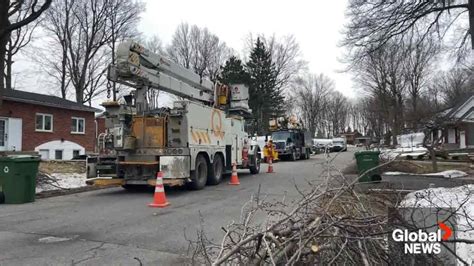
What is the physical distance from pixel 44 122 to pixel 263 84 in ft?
123

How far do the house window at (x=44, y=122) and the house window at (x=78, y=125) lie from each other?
7.38 feet

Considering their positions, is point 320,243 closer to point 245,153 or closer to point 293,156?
point 245,153

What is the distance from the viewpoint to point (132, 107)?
13.4 meters

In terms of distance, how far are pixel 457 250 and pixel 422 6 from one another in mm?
15920

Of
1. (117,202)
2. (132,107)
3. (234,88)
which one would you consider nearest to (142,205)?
(117,202)

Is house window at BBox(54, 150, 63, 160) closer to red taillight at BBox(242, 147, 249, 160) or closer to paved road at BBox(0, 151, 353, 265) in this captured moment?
red taillight at BBox(242, 147, 249, 160)

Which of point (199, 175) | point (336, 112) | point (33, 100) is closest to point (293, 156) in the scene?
point (33, 100)

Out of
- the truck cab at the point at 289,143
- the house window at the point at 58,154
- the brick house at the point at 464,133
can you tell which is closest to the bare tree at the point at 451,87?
the brick house at the point at 464,133

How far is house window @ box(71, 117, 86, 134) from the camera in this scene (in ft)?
105

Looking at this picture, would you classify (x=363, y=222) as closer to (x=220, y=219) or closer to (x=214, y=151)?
(x=220, y=219)

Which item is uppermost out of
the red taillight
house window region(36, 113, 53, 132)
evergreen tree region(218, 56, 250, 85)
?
evergreen tree region(218, 56, 250, 85)

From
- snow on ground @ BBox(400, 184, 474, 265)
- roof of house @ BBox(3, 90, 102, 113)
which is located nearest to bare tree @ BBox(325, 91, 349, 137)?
roof of house @ BBox(3, 90, 102, 113)

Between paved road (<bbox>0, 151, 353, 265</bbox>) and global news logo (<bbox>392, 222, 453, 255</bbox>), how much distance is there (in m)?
1.90

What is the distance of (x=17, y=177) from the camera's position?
10719mm
